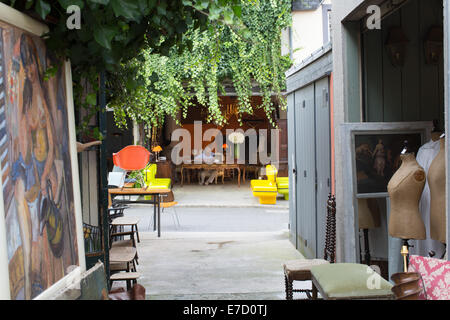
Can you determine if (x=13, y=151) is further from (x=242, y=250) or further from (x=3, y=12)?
(x=242, y=250)

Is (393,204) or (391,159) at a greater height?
(391,159)

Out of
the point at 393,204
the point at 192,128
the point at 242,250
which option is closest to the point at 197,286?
the point at 242,250

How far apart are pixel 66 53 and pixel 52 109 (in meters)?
0.27

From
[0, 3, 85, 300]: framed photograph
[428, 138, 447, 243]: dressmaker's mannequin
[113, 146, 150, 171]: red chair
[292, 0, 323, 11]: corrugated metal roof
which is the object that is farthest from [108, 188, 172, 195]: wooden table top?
[292, 0, 323, 11]: corrugated metal roof

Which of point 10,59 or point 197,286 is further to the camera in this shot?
point 197,286

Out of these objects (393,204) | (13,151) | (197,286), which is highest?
(13,151)

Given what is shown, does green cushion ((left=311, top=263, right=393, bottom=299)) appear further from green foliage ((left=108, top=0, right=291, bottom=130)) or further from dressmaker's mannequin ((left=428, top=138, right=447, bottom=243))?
green foliage ((left=108, top=0, right=291, bottom=130))

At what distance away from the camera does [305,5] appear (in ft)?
36.9

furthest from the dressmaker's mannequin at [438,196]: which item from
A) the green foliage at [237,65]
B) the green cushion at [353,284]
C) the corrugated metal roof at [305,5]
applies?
the corrugated metal roof at [305,5]

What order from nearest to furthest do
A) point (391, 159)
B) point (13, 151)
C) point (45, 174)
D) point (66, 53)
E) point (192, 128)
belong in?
point (13, 151)
point (45, 174)
point (66, 53)
point (391, 159)
point (192, 128)

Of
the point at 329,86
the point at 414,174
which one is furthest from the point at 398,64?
the point at 414,174

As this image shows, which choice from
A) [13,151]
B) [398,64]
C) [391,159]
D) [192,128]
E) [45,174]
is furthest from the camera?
[192,128]

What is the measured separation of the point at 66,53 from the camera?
7.13 feet

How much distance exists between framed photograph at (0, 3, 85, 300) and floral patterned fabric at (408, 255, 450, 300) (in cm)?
161
